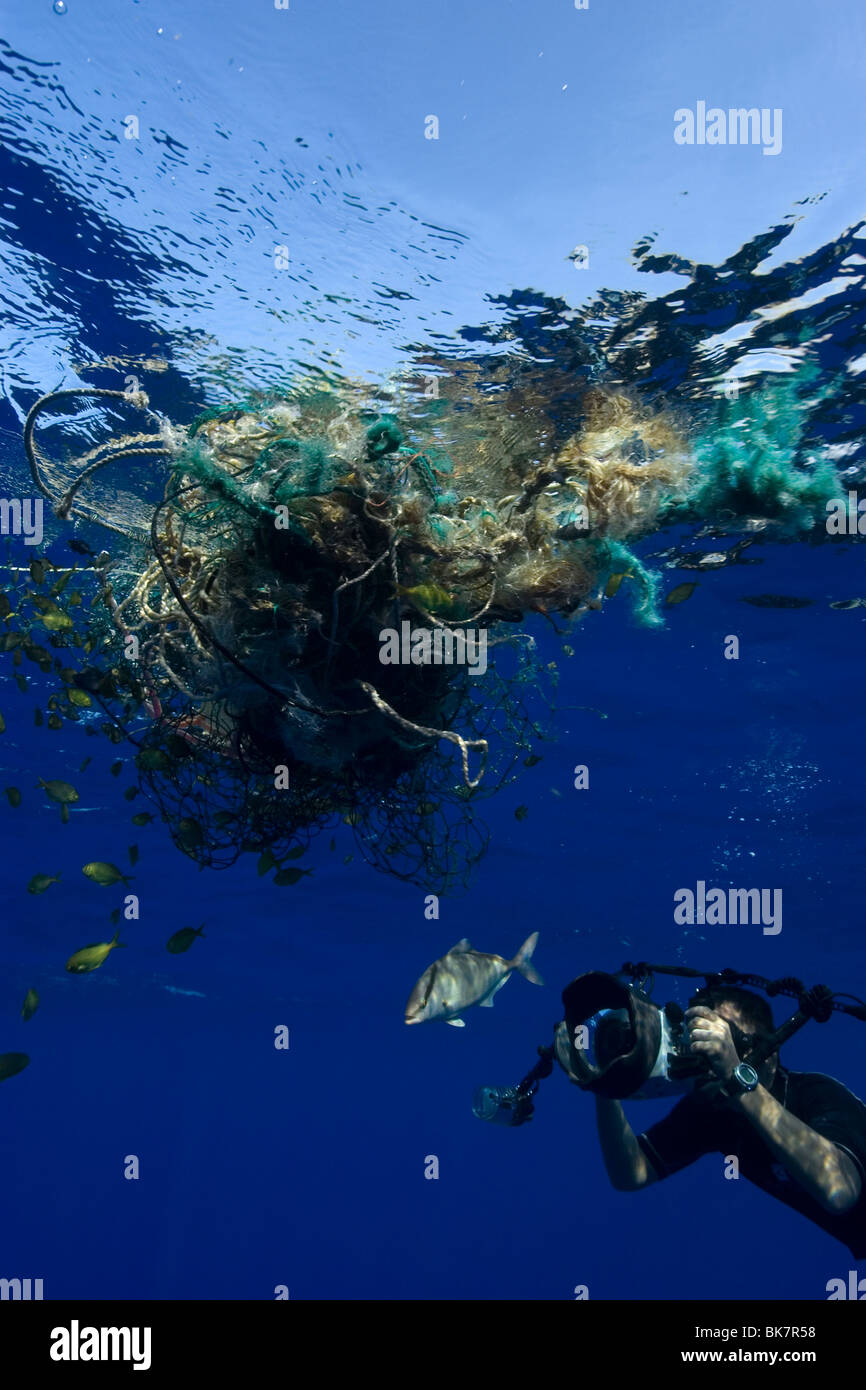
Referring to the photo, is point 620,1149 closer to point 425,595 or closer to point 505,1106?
point 505,1106

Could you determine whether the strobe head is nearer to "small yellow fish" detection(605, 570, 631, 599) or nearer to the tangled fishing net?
the tangled fishing net

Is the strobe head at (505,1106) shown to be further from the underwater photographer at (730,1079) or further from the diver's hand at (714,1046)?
the diver's hand at (714,1046)

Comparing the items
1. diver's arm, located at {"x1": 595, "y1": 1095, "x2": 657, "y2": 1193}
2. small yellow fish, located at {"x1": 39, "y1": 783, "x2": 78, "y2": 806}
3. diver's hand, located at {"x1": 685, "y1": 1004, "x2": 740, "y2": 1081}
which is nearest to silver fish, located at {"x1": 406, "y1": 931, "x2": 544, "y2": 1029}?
diver's arm, located at {"x1": 595, "y1": 1095, "x2": 657, "y2": 1193}

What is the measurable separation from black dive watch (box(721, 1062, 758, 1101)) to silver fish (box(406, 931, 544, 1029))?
8.72 ft

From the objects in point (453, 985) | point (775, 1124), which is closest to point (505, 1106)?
point (453, 985)

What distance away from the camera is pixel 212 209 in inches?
245

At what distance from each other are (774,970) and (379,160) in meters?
34.9

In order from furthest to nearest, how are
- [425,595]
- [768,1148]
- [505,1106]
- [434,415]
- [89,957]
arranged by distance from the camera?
[434,415], [505,1106], [768,1148], [89,957], [425,595]

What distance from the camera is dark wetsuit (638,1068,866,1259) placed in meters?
Answer: 4.80

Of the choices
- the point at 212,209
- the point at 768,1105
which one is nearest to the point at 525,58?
the point at 212,209

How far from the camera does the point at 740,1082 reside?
4.22m

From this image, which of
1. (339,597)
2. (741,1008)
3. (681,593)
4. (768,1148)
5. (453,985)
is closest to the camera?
(339,597)

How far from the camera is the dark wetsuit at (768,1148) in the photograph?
480cm

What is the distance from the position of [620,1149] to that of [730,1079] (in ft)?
6.52
